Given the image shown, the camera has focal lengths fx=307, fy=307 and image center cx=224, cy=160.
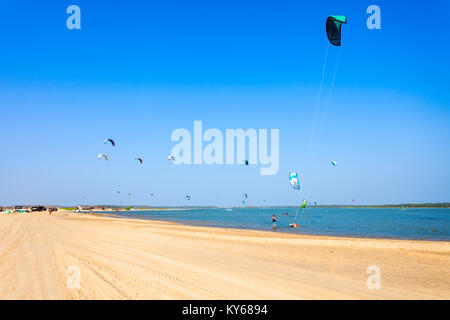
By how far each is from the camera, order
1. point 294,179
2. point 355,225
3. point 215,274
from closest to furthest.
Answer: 1. point 215,274
2. point 294,179
3. point 355,225

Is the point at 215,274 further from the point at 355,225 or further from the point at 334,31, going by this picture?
the point at 355,225

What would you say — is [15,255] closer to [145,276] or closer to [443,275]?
[145,276]

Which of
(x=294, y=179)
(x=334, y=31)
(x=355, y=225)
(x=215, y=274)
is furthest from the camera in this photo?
(x=355, y=225)

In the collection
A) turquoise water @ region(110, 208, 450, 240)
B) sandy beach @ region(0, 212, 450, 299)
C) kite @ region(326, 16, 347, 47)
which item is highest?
kite @ region(326, 16, 347, 47)

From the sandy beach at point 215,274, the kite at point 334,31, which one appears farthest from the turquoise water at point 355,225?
the kite at point 334,31

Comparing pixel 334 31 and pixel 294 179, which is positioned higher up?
pixel 334 31

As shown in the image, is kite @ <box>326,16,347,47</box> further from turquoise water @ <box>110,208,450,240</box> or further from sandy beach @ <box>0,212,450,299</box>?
turquoise water @ <box>110,208,450,240</box>

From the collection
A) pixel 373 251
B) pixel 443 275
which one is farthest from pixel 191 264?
pixel 373 251

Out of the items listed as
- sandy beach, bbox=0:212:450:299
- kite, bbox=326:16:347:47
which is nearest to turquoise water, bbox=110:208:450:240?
sandy beach, bbox=0:212:450:299

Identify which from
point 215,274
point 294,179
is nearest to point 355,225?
point 294,179

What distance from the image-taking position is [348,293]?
21.1 ft

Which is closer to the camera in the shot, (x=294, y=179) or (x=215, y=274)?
(x=215, y=274)

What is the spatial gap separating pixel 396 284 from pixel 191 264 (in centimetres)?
565

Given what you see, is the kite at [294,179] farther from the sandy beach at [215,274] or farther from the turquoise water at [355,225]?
the sandy beach at [215,274]
